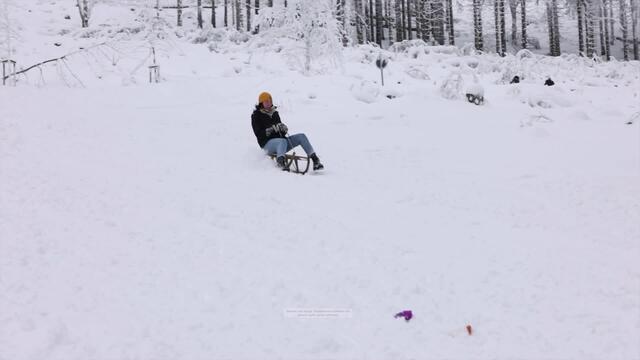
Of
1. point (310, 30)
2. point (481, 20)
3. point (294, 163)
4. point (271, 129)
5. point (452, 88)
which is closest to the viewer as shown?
point (271, 129)

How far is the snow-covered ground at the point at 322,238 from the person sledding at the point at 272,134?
43cm

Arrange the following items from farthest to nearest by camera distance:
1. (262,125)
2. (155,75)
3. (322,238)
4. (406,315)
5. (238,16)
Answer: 1. (238,16)
2. (155,75)
3. (262,125)
4. (322,238)
5. (406,315)

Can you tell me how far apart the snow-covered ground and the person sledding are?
0.43 metres

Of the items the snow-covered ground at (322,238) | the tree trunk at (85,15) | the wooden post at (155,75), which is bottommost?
the snow-covered ground at (322,238)

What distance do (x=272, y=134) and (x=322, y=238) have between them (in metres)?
3.79

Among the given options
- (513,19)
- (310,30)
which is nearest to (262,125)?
(310,30)

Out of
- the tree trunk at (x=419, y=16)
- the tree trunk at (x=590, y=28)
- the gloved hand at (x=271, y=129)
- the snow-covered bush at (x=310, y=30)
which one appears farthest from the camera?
the tree trunk at (x=419, y=16)

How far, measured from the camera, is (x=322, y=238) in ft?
15.4

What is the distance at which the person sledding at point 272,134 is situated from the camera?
25.9ft

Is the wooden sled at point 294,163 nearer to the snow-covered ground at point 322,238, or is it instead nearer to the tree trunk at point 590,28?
the snow-covered ground at point 322,238

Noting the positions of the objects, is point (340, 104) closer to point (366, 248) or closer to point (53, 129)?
point (53, 129)

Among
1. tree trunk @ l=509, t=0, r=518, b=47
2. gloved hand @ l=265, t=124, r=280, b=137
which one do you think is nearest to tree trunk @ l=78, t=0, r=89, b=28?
tree trunk @ l=509, t=0, r=518, b=47

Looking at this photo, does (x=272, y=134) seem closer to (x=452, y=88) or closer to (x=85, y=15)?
(x=452, y=88)

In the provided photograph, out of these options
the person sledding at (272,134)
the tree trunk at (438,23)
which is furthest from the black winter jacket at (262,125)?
the tree trunk at (438,23)
